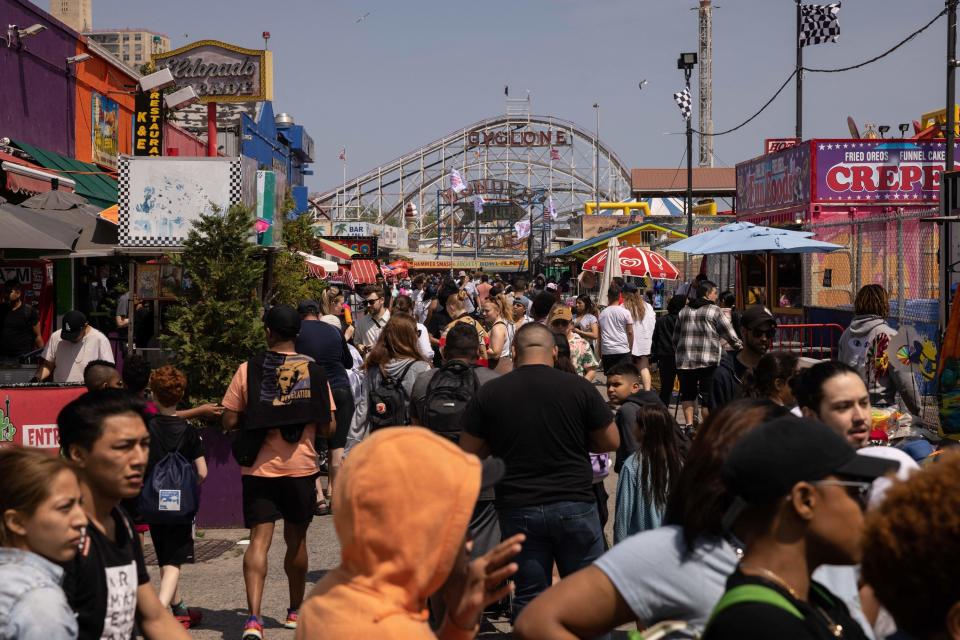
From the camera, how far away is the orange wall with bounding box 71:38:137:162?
21812 mm

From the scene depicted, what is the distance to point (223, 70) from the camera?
28.5 meters

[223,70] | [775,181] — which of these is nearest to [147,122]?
[223,70]

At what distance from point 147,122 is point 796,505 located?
67.5 ft

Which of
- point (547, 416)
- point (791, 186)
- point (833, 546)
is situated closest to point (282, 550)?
point (547, 416)

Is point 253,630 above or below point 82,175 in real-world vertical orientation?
below

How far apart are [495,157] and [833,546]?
331ft

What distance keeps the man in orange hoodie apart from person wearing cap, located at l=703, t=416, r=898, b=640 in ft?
1.84

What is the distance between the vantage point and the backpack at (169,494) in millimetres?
5910

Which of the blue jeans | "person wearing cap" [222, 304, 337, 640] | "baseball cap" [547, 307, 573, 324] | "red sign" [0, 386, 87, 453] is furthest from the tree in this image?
the blue jeans

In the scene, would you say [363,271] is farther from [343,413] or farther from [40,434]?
[40,434]

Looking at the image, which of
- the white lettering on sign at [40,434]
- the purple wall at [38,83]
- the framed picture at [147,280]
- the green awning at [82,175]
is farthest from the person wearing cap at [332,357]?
the purple wall at [38,83]

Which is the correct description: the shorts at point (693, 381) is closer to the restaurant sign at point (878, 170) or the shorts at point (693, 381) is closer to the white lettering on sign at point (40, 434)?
the white lettering on sign at point (40, 434)

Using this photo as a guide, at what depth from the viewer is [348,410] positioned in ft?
29.0

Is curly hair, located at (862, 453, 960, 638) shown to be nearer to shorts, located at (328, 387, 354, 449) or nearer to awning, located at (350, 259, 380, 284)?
shorts, located at (328, 387, 354, 449)
